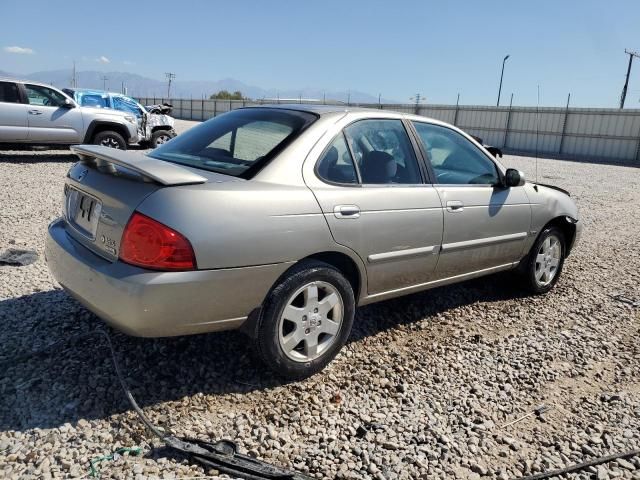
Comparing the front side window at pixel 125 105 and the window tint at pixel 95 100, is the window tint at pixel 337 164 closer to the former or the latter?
the front side window at pixel 125 105

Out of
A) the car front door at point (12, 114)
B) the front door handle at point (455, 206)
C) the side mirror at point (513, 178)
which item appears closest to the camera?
the front door handle at point (455, 206)

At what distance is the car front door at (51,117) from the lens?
37.1 feet

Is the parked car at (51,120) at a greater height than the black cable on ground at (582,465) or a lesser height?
greater

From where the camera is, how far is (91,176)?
299cm

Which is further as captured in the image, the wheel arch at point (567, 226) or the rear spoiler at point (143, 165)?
the wheel arch at point (567, 226)

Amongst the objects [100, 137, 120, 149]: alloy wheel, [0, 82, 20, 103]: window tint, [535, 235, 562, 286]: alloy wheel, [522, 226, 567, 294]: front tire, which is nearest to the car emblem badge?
[522, 226, 567, 294]: front tire

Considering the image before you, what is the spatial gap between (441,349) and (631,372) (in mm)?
1270

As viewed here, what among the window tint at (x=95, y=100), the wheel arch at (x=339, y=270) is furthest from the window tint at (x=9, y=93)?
the wheel arch at (x=339, y=270)

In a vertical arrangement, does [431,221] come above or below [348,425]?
above

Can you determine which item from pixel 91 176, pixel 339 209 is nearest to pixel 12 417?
pixel 91 176

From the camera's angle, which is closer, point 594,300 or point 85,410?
point 85,410

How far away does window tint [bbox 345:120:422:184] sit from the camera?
134 inches

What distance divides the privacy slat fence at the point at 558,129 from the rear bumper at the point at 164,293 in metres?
24.8

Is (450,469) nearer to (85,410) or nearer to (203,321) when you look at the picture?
(203,321)
